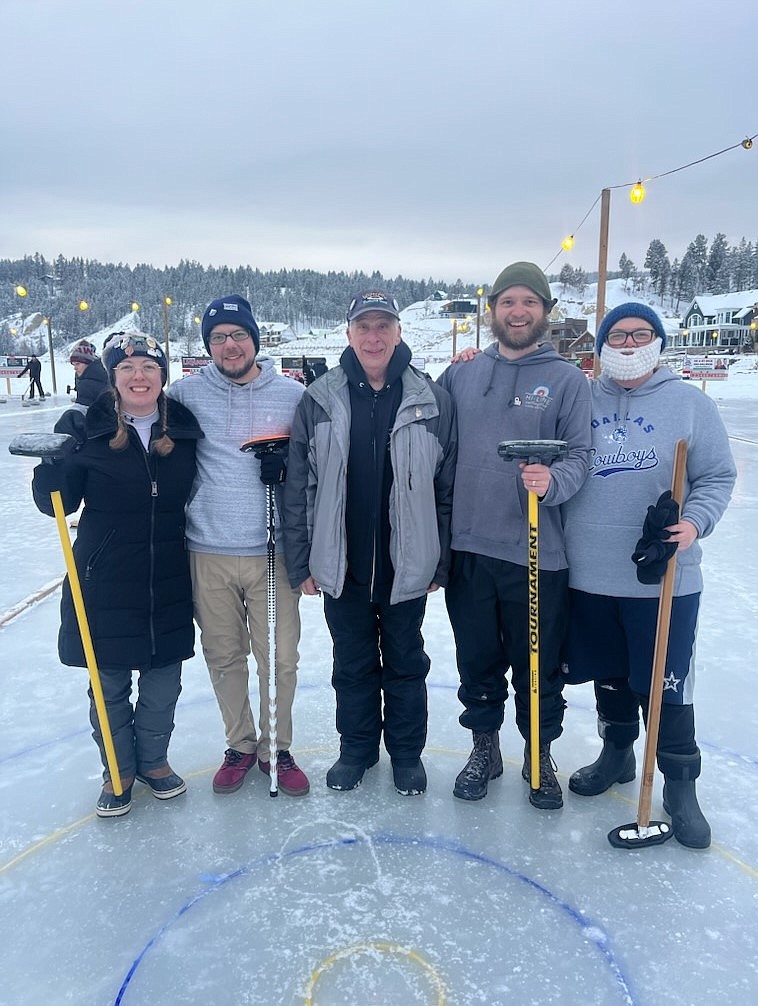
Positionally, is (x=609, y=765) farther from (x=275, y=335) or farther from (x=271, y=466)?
(x=275, y=335)

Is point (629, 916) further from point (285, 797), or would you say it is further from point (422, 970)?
point (285, 797)

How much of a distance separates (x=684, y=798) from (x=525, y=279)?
A: 205 centimetres

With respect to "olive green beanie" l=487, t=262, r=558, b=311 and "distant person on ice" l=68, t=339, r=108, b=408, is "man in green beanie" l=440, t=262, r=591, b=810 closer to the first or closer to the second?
"olive green beanie" l=487, t=262, r=558, b=311

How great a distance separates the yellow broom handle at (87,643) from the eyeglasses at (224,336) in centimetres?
81

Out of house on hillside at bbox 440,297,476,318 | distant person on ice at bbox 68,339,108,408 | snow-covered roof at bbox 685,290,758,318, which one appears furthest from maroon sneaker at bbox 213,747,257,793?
house on hillside at bbox 440,297,476,318

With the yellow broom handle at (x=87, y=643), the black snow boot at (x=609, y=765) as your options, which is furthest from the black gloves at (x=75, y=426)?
the black snow boot at (x=609, y=765)

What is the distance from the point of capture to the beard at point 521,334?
2605 millimetres

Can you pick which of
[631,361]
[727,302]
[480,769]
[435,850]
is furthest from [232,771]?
[727,302]

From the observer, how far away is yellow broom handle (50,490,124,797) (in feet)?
8.16

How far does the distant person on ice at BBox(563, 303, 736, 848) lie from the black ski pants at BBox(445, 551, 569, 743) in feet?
0.47

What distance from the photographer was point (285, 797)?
9.12 feet

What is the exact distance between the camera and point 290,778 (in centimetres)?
279

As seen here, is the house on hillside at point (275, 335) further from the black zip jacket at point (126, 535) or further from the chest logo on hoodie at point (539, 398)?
the chest logo on hoodie at point (539, 398)

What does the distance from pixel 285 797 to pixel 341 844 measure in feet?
1.28
